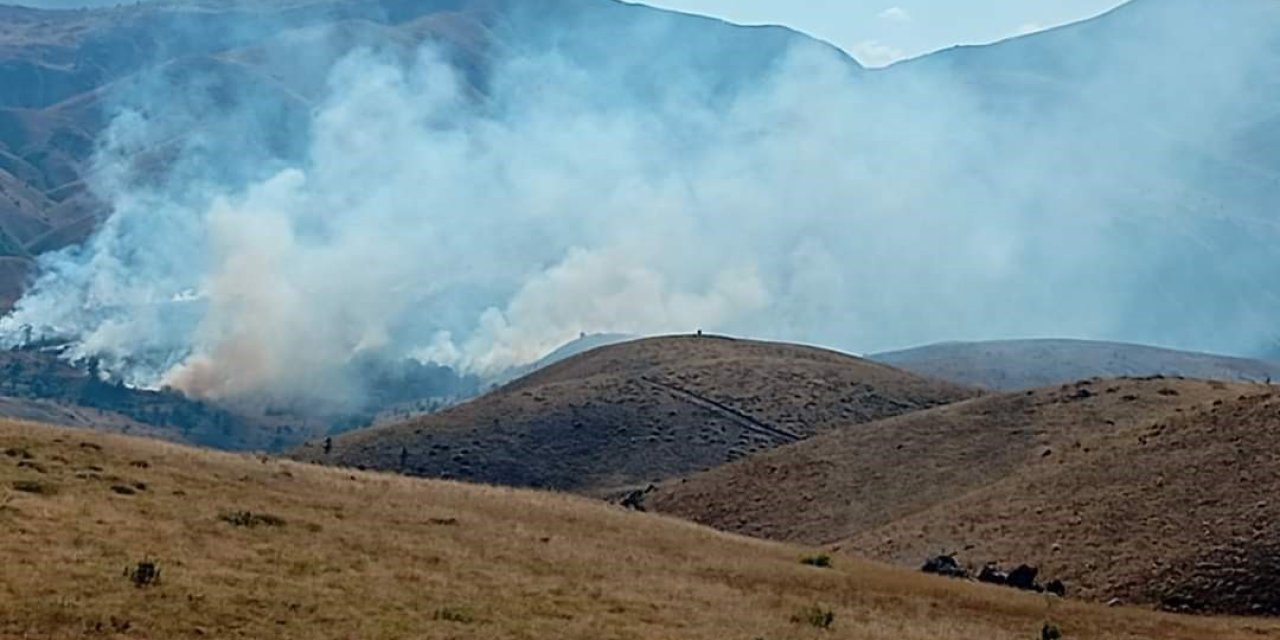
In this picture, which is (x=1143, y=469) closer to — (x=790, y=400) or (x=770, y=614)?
(x=770, y=614)

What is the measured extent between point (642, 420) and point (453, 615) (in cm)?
8963

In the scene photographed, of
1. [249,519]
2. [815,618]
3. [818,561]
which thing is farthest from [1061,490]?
[249,519]

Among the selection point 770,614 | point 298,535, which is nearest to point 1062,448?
point 770,614

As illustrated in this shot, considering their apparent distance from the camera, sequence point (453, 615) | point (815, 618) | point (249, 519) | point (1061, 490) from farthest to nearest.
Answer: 1. point (1061, 490)
2. point (249, 519)
3. point (815, 618)
4. point (453, 615)

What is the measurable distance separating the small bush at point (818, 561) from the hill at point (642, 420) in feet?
184

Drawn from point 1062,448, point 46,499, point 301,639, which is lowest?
point 301,639

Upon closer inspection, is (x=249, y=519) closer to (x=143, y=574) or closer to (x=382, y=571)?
(x=382, y=571)

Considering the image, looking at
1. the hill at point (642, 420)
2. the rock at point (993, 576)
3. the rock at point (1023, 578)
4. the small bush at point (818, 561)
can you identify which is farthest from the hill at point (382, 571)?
the hill at point (642, 420)

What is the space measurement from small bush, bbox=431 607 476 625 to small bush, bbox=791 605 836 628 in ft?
26.0

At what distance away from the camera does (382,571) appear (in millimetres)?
29562

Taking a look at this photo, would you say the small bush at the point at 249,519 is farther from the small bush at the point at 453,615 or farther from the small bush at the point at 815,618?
the small bush at the point at 815,618

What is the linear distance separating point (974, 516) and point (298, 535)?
35897mm

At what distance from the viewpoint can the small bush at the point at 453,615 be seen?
26.0 metres

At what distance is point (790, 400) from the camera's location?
116625mm
